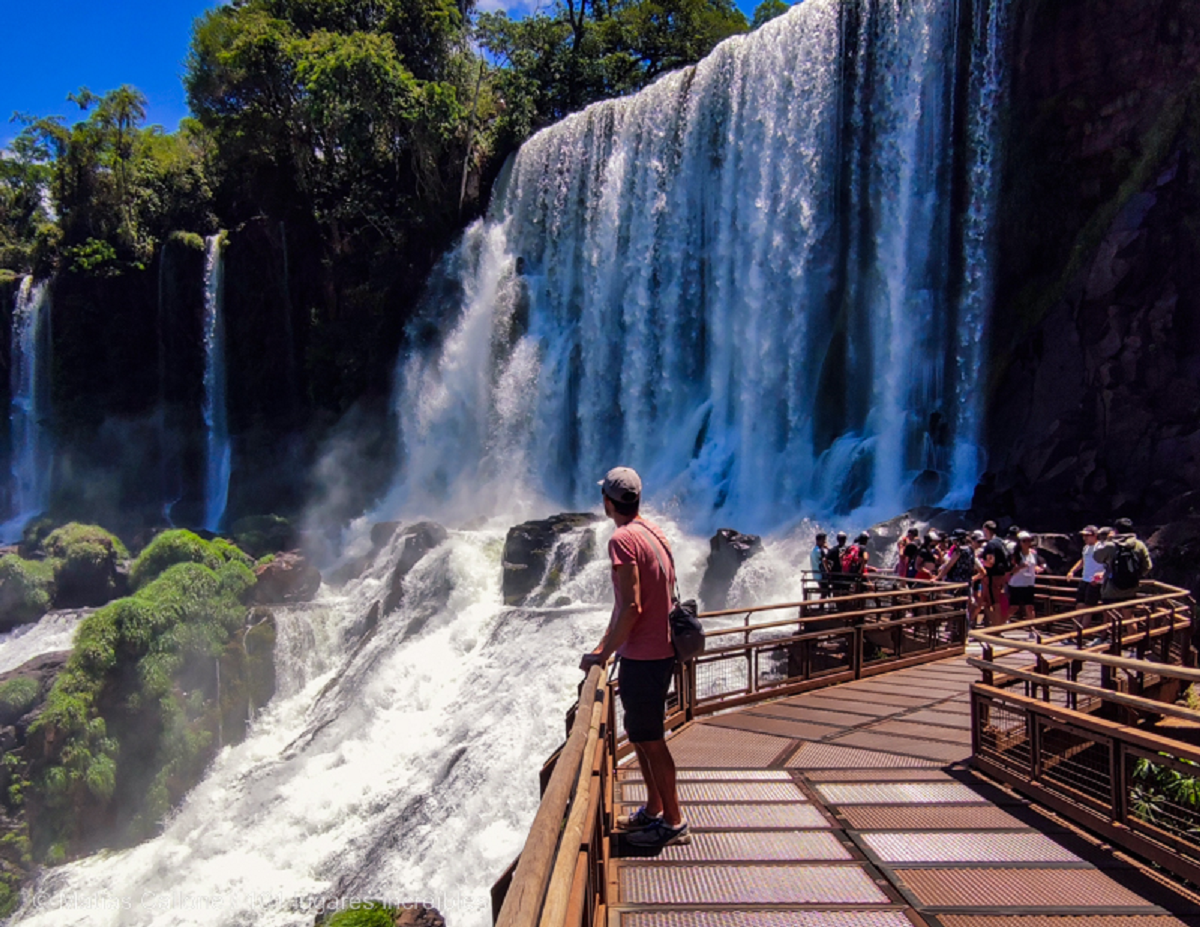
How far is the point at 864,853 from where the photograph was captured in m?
4.39

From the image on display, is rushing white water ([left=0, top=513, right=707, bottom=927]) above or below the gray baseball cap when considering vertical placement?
below

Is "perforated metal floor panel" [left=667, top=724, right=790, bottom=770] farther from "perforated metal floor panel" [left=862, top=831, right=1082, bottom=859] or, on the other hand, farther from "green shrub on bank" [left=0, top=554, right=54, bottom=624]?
"green shrub on bank" [left=0, top=554, right=54, bottom=624]

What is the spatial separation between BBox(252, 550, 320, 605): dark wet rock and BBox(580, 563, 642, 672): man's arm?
68.9ft

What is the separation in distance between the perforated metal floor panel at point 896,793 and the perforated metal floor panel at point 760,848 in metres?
0.64

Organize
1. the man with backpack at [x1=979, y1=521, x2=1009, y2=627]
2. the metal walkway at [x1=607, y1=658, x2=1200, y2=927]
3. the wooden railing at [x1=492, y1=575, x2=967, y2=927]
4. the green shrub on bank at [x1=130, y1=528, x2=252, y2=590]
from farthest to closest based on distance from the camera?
the green shrub on bank at [x1=130, y1=528, x2=252, y2=590] → the man with backpack at [x1=979, y1=521, x2=1009, y2=627] → the metal walkway at [x1=607, y1=658, x2=1200, y2=927] → the wooden railing at [x1=492, y1=575, x2=967, y2=927]

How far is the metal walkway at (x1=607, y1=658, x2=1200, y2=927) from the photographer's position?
148 inches

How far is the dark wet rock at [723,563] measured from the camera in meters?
18.3

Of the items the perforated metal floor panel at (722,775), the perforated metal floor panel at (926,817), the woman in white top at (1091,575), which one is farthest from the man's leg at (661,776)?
the woman in white top at (1091,575)

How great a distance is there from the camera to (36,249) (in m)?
38.6

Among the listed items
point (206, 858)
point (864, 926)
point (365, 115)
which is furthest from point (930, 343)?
point (365, 115)

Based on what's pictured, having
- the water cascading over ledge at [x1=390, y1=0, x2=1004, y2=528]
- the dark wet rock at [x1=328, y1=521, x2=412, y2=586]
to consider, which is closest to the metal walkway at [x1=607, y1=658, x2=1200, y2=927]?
the water cascading over ledge at [x1=390, y1=0, x2=1004, y2=528]

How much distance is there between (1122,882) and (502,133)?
35.2 m

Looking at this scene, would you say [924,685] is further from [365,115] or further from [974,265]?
[365,115]

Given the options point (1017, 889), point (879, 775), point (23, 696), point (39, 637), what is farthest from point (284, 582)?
point (1017, 889)
